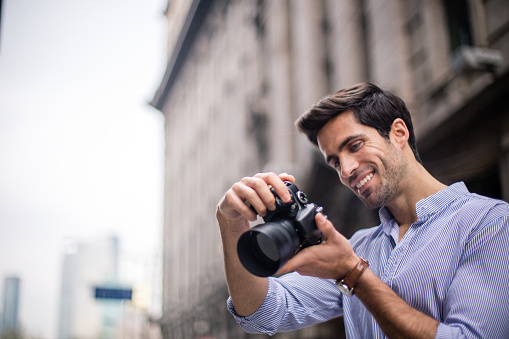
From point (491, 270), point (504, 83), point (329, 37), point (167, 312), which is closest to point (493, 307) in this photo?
point (491, 270)

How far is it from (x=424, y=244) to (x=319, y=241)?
14.7 inches

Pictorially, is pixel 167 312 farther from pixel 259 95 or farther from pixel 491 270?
pixel 491 270

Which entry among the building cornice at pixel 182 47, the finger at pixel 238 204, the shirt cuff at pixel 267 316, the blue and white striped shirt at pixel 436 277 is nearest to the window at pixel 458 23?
the blue and white striped shirt at pixel 436 277

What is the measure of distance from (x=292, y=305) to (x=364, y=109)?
0.83 metres

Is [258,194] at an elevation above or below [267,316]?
above

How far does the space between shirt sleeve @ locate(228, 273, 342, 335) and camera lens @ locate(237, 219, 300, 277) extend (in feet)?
1.34

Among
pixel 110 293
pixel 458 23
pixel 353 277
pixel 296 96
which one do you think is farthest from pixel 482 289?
pixel 110 293

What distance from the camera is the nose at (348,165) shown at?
2131mm

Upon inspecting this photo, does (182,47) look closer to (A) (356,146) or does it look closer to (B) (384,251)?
(A) (356,146)

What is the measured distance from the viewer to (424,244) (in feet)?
6.03

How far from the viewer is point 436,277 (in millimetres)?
1732

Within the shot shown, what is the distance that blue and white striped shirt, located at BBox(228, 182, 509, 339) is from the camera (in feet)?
→ 5.18

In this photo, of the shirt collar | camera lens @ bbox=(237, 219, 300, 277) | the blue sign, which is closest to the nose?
the shirt collar

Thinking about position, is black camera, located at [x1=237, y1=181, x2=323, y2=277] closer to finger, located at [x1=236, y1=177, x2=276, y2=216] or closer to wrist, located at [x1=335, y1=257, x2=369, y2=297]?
finger, located at [x1=236, y1=177, x2=276, y2=216]
